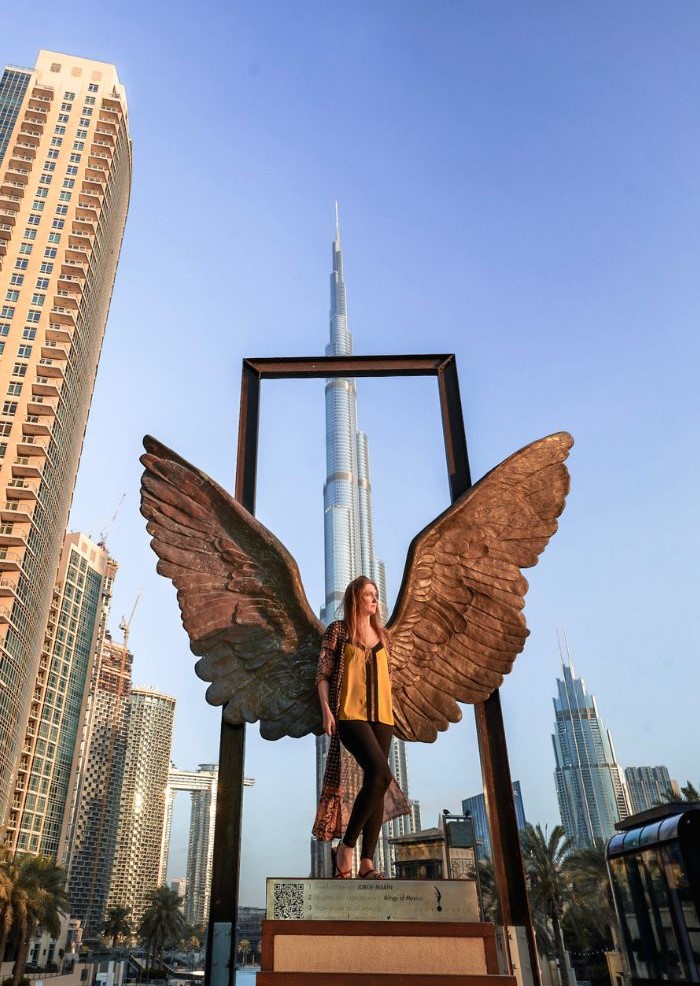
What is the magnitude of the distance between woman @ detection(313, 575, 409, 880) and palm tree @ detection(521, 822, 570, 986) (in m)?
26.2

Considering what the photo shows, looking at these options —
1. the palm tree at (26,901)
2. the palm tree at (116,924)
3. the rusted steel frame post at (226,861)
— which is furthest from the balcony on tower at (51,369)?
the rusted steel frame post at (226,861)

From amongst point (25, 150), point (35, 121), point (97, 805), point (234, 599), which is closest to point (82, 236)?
point (25, 150)

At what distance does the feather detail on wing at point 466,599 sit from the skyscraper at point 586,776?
85.9 meters

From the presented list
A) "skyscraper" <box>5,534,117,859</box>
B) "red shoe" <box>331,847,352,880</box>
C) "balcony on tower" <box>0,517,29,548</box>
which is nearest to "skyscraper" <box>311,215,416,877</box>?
"skyscraper" <box>5,534,117,859</box>

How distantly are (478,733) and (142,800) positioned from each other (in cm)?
10921

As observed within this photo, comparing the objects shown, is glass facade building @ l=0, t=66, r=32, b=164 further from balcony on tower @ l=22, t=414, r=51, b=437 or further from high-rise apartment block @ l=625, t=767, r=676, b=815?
high-rise apartment block @ l=625, t=767, r=676, b=815

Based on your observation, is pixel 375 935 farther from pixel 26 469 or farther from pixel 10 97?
pixel 10 97

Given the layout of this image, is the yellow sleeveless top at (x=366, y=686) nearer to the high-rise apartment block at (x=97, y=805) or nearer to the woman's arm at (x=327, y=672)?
the woman's arm at (x=327, y=672)

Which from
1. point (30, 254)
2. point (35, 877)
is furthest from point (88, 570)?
point (35, 877)

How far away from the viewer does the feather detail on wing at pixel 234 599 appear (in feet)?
18.6

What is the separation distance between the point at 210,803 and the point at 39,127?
127 meters

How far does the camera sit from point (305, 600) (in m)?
5.73

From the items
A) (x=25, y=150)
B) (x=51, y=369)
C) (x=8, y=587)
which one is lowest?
(x=8, y=587)

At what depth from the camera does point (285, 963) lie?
13.7 ft
